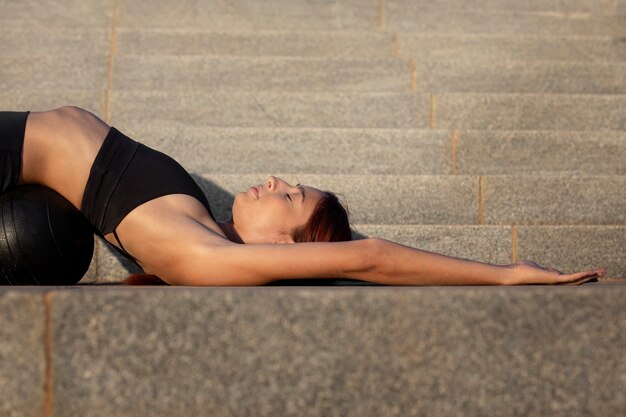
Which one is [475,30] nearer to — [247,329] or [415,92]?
[415,92]

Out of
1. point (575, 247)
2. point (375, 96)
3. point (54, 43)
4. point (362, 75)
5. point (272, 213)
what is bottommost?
point (575, 247)

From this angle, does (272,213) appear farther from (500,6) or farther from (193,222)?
(500,6)

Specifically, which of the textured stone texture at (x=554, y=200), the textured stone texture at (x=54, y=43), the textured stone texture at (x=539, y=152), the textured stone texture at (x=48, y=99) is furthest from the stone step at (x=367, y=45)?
the textured stone texture at (x=554, y=200)

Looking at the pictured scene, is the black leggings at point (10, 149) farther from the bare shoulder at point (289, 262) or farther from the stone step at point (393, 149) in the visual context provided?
the stone step at point (393, 149)

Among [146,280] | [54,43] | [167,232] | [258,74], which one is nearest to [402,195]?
[258,74]

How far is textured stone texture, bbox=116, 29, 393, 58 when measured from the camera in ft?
28.0

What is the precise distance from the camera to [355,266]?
4.05m

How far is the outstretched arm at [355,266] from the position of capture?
4.04 metres

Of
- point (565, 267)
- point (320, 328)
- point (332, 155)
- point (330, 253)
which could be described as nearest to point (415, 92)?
point (332, 155)

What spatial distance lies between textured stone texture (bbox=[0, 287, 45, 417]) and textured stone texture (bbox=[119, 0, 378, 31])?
5.78m

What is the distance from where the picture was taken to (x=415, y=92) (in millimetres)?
7832

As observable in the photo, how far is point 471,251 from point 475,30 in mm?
3485

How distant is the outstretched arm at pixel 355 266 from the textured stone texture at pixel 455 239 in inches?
74.9

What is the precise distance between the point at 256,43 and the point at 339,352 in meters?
5.54
